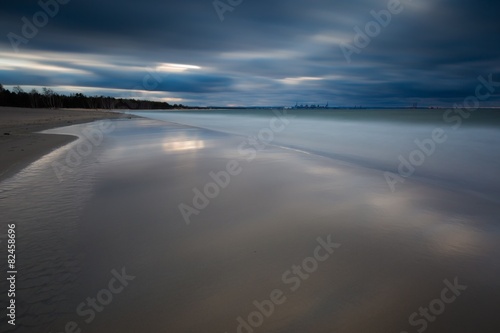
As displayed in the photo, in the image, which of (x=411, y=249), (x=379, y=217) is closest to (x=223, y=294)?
(x=411, y=249)

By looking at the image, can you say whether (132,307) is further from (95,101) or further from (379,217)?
(95,101)

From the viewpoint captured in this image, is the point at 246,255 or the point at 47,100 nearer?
the point at 246,255

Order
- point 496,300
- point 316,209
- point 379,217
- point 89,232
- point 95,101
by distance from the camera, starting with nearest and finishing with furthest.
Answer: point 496,300 → point 89,232 → point 379,217 → point 316,209 → point 95,101

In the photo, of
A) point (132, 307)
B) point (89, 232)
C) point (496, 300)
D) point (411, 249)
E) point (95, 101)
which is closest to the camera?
point (132, 307)

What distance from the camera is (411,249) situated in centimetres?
388

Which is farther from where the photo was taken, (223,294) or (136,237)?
(136,237)

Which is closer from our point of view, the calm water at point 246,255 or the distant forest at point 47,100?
the calm water at point 246,255

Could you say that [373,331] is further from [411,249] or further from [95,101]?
[95,101]

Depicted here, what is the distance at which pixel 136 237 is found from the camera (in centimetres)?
406

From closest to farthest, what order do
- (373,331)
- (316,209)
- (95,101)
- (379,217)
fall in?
(373,331)
(379,217)
(316,209)
(95,101)

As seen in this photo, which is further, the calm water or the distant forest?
the distant forest

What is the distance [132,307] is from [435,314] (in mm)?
3040

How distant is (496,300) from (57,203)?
22.8ft

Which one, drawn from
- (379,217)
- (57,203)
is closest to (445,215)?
(379,217)
